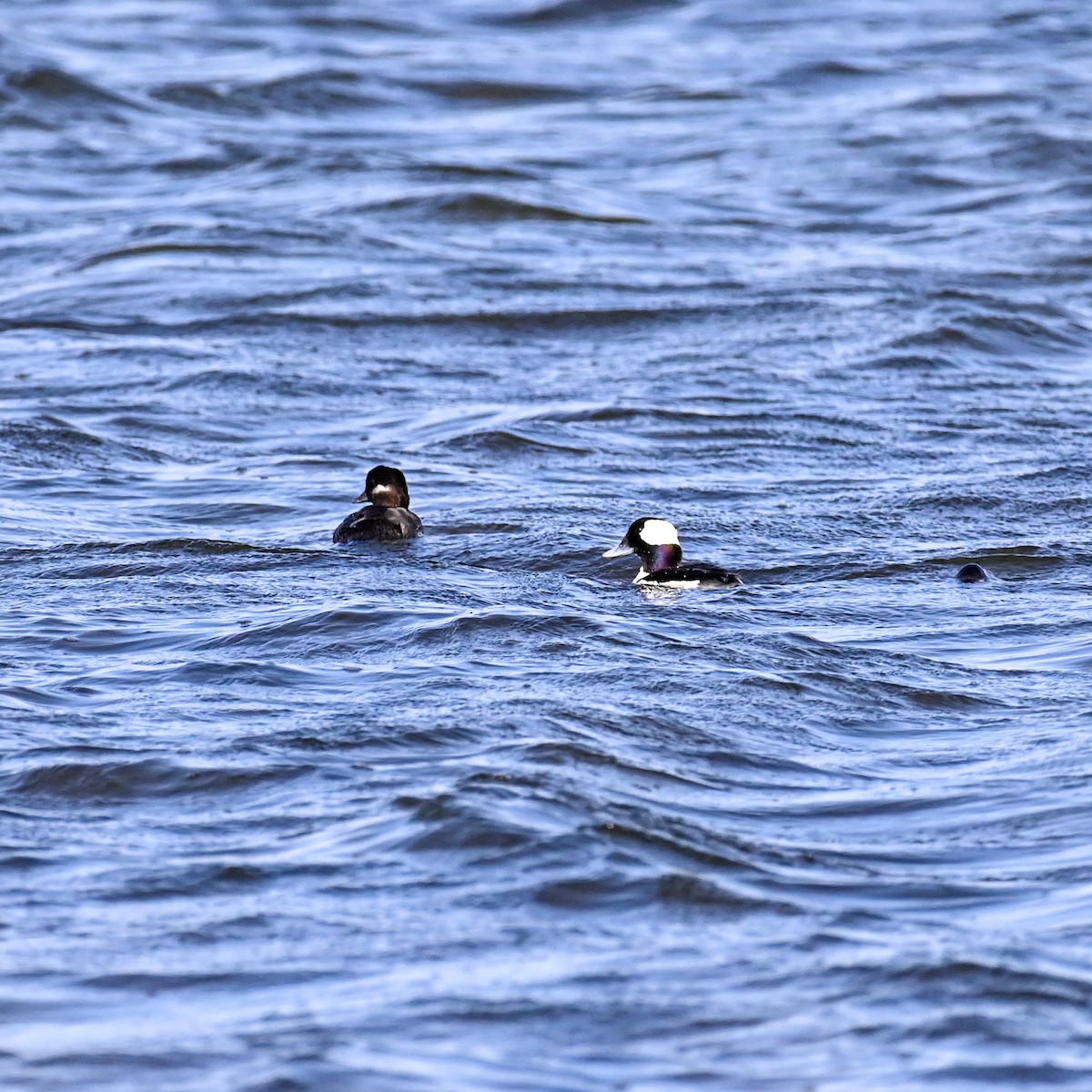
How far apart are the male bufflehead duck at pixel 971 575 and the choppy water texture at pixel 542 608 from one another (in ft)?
0.32

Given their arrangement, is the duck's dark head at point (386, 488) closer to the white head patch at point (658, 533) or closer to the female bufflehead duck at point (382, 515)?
the female bufflehead duck at point (382, 515)

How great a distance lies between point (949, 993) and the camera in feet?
20.8

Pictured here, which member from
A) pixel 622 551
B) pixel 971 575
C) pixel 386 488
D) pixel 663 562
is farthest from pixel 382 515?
pixel 971 575

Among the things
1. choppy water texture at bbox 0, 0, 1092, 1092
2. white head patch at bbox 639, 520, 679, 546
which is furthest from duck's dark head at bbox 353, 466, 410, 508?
white head patch at bbox 639, 520, 679, 546

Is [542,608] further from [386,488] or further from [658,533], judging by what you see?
[386,488]

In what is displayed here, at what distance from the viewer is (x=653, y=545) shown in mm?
11094

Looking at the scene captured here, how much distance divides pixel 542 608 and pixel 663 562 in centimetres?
86

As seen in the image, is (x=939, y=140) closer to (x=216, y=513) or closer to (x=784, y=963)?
(x=216, y=513)

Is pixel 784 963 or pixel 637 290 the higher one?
pixel 637 290

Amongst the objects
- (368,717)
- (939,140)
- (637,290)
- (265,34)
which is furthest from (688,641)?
(265,34)

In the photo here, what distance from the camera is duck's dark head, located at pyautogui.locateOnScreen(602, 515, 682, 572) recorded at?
1102cm

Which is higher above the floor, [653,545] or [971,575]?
[653,545]

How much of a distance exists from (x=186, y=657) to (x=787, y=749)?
268 cm

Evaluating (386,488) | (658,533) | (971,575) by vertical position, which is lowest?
(971,575)
